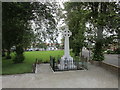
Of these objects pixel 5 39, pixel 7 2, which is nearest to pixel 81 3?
pixel 7 2

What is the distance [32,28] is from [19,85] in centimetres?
587

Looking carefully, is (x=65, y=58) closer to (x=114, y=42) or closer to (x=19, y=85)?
(x=19, y=85)

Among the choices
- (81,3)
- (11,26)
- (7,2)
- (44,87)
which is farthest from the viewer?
(81,3)

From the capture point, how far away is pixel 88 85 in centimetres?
525

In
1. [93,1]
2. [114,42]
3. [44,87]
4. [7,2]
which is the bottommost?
[44,87]

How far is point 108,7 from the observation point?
9.87 m

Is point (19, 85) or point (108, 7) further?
point (108, 7)

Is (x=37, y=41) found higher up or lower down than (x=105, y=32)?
lower down

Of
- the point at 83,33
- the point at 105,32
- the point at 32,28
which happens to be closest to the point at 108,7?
the point at 105,32

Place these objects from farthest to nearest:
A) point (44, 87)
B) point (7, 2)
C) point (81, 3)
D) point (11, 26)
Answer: point (81, 3), point (11, 26), point (7, 2), point (44, 87)

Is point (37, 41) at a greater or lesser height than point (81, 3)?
lesser

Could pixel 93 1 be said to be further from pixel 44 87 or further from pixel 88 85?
pixel 44 87

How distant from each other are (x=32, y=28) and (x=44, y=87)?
6338mm

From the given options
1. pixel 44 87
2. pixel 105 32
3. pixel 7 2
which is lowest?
pixel 44 87
